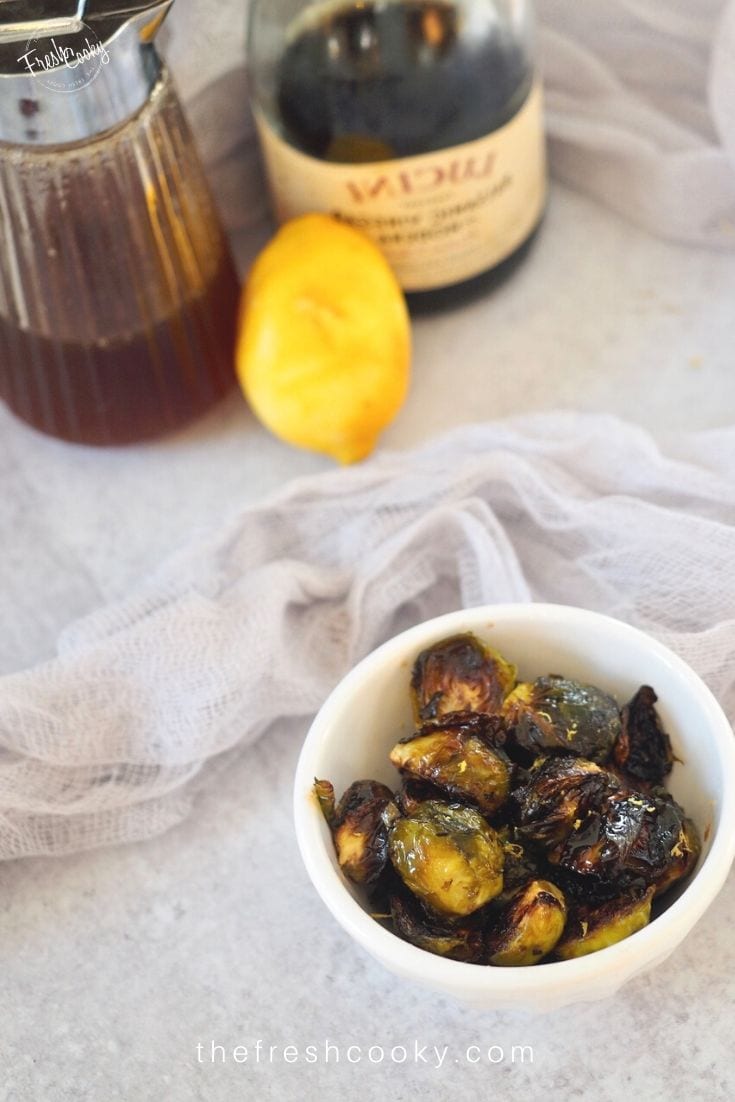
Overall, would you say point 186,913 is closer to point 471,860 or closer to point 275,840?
point 275,840

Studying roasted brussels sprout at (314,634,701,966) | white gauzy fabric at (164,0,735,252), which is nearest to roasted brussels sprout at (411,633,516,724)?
roasted brussels sprout at (314,634,701,966)

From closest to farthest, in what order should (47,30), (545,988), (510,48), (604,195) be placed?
1. (545,988)
2. (47,30)
3. (510,48)
4. (604,195)

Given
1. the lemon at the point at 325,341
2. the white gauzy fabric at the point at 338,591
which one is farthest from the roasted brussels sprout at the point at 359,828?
the lemon at the point at 325,341

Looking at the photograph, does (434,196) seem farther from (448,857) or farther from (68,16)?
(448,857)

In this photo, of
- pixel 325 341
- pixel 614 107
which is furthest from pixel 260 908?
pixel 614 107

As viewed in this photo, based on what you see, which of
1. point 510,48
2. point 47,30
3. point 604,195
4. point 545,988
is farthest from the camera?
point 604,195

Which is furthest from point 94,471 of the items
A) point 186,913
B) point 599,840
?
point 599,840

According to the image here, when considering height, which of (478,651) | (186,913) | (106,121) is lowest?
(186,913)
